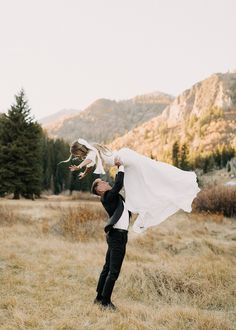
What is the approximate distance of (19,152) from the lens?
3425 cm

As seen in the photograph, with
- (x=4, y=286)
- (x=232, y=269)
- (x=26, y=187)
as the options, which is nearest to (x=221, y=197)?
(x=232, y=269)

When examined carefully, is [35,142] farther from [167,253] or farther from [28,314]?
[28,314]

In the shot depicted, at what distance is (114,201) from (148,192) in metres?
0.51

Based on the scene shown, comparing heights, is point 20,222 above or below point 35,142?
below

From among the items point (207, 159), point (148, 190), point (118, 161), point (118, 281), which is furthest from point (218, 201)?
point (207, 159)

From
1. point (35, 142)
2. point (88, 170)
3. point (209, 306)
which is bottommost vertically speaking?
point (209, 306)

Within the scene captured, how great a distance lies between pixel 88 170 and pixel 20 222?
8634 millimetres

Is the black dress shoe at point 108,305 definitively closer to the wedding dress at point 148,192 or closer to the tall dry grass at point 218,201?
the wedding dress at point 148,192

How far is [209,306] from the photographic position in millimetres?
6094

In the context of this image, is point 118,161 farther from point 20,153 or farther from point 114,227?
point 20,153

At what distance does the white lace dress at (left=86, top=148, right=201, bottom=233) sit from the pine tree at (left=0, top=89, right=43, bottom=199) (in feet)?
96.3

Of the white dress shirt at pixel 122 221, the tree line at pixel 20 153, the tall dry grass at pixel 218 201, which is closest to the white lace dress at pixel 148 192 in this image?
the white dress shirt at pixel 122 221

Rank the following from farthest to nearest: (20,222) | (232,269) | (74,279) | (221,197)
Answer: (221,197), (20,222), (232,269), (74,279)

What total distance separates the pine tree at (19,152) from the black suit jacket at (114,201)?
29.3 meters
